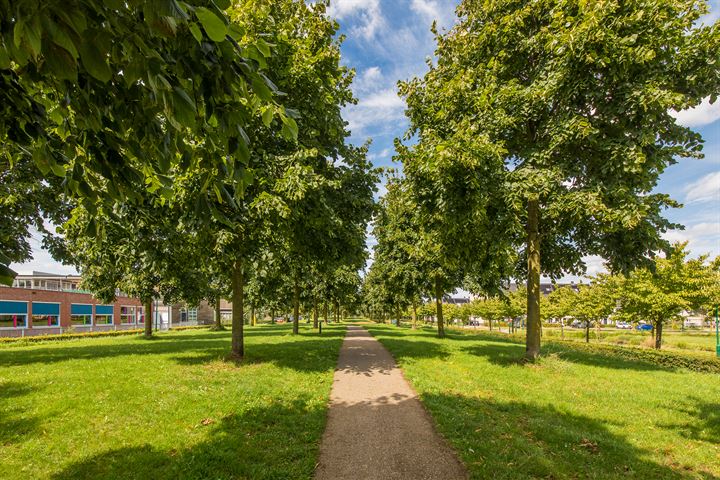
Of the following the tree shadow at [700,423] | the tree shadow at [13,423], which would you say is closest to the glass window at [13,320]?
the tree shadow at [13,423]

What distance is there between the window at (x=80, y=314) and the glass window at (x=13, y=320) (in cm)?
849

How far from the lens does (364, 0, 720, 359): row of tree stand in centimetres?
1018

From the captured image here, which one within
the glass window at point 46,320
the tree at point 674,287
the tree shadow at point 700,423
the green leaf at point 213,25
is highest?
the green leaf at point 213,25

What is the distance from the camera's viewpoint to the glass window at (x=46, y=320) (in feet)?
131

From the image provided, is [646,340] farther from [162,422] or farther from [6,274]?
[6,274]

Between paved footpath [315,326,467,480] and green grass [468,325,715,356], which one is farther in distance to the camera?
green grass [468,325,715,356]

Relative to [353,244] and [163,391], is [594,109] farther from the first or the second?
[163,391]

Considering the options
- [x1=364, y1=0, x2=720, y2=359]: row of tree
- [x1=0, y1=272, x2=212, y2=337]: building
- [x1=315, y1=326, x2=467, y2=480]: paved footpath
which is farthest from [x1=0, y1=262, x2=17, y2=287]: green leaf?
[x1=0, y1=272, x2=212, y2=337]: building

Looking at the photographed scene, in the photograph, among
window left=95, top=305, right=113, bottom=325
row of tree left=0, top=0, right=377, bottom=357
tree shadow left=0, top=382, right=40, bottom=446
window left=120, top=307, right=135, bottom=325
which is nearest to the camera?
row of tree left=0, top=0, right=377, bottom=357

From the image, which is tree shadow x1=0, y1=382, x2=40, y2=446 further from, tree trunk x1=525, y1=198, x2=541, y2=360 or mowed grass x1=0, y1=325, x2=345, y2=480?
tree trunk x1=525, y1=198, x2=541, y2=360

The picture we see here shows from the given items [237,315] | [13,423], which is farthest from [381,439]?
[237,315]

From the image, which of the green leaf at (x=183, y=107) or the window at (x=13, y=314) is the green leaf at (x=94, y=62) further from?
the window at (x=13, y=314)

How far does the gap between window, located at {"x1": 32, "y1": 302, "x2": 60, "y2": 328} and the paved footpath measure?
151ft

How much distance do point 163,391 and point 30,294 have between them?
43220 millimetres
